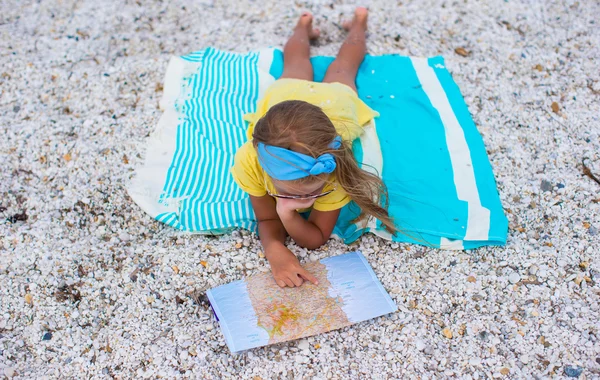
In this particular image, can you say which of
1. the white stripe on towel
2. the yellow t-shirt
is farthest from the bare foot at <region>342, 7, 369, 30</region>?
the yellow t-shirt

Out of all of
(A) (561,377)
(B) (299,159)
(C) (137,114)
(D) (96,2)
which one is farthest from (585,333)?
(D) (96,2)

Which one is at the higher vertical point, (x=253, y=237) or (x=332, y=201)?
(x=332, y=201)

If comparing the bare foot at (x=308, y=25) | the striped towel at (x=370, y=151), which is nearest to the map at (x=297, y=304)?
the striped towel at (x=370, y=151)

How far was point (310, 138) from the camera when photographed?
214cm

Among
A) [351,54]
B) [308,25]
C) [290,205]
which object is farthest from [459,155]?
[308,25]

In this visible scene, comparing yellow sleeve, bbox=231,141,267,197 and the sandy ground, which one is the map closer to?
the sandy ground

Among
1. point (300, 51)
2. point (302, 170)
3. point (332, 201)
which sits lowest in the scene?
point (332, 201)

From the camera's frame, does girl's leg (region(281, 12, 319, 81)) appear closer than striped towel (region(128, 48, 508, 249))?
No

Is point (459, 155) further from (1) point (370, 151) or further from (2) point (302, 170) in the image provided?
(2) point (302, 170)

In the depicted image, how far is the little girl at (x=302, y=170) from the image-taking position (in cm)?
216

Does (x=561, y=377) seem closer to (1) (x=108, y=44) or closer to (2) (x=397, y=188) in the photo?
(2) (x=397, y=188)

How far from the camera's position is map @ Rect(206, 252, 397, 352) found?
2.37 meters

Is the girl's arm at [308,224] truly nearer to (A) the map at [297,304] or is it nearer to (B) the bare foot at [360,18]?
(A) the map at [297,304]

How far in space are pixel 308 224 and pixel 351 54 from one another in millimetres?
1549
